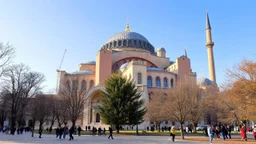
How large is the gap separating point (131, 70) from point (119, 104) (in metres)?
17.0

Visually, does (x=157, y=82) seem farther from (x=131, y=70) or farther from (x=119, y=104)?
(x=119, y=104)

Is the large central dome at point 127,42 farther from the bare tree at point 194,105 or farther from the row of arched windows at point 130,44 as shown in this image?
the bare tree at point 194,105

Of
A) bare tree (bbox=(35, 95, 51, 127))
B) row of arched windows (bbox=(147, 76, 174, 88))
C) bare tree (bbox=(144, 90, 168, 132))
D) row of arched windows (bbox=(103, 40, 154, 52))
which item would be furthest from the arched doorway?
row of arched windows (bbox=(103, 40, 154, 52))

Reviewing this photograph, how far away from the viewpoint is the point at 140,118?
23.6 metres

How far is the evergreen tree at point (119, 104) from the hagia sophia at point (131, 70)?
37.0 ft

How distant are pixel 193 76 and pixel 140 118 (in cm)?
2647

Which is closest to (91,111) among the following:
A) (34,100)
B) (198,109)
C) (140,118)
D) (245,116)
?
(34,100)

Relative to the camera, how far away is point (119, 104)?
23.2 metres

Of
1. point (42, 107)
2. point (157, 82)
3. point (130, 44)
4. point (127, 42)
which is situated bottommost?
point (42, 107)

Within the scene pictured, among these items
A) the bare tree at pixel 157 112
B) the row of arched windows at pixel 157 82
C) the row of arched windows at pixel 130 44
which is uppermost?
the row of arched windows at pixel 130 44

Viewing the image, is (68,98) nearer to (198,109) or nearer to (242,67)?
(198,109)

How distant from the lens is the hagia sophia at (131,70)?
38678 mm

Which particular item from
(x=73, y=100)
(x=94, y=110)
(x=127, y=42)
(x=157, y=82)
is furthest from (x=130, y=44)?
(x=73, y=100)

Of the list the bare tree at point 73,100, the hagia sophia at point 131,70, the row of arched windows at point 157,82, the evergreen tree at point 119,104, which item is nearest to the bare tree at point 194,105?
the evergreen tree at point 119,104
